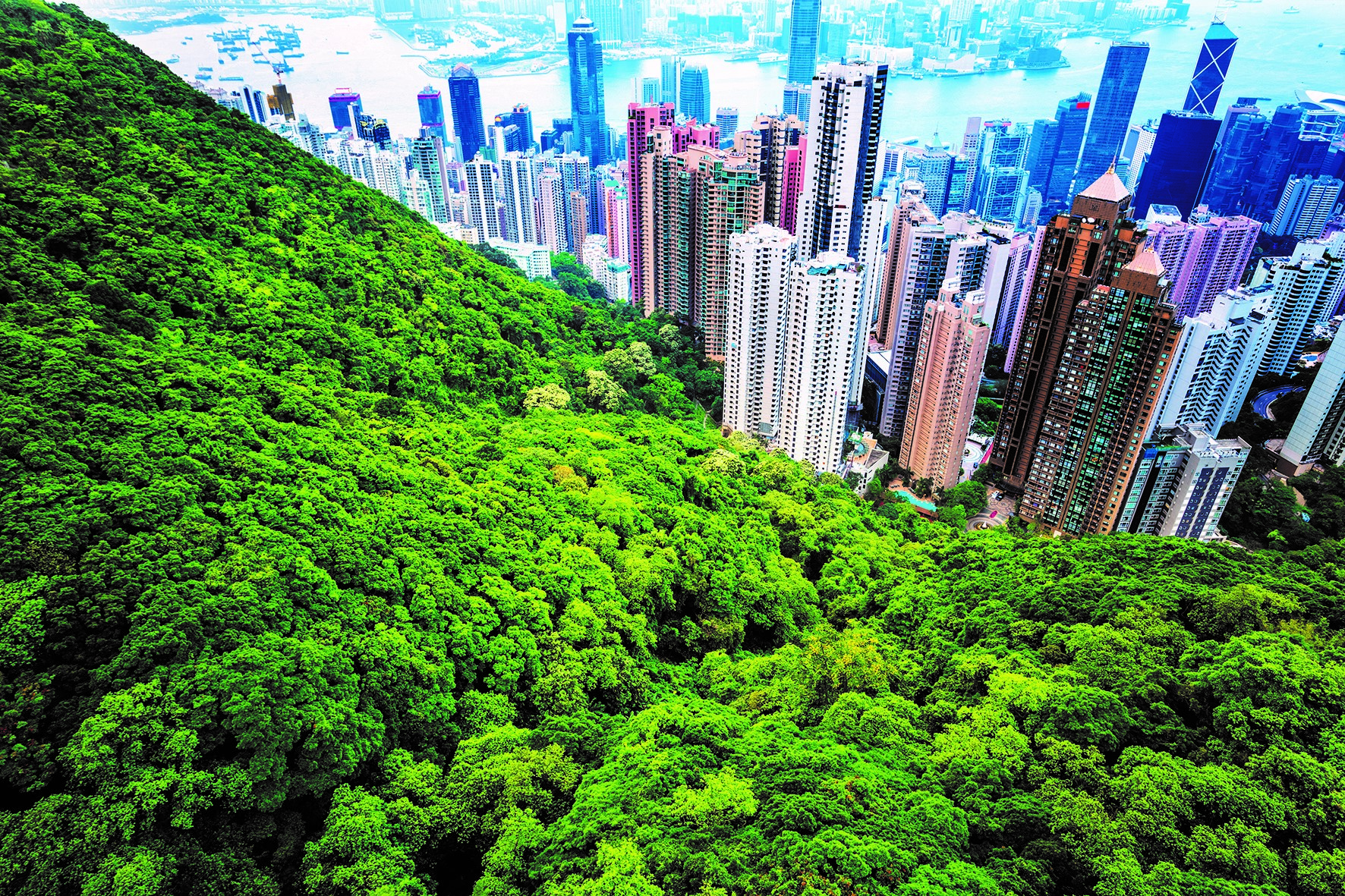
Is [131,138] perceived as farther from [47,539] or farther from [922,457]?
[922,457]

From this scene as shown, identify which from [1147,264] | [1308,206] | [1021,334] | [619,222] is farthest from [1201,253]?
[619,222]

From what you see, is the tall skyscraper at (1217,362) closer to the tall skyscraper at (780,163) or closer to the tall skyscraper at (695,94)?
the tall skyscraper at (780,163)

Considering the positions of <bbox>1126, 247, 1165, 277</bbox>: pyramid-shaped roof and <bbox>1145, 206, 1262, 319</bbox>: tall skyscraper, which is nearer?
<bbox>1126, 247, 1165, 277</bbox>: pyramid-shaped roof

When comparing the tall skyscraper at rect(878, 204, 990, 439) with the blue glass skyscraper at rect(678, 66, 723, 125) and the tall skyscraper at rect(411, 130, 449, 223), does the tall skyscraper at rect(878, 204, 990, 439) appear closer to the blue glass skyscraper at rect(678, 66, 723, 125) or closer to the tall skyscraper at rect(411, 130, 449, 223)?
the tall skyscraper at rect(411, 130, 449, 223)

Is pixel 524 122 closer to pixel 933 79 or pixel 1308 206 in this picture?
pixel 933 79

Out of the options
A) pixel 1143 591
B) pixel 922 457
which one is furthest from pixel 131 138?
pixel 922 457

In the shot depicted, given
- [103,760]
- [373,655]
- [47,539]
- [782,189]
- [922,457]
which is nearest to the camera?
[103,760]

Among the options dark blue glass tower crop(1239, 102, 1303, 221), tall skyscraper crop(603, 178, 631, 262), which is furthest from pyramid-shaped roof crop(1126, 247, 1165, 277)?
dark blue glass tower crop(1239, 102, 1303, 221)
